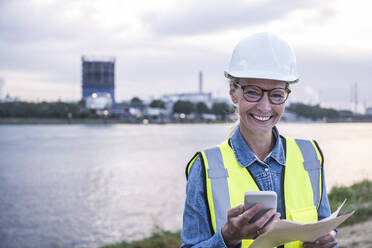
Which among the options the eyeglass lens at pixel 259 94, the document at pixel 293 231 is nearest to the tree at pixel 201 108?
the eyeglass lens at pixel 259 94

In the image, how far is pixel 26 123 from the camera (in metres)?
98.1

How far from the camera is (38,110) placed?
316ft

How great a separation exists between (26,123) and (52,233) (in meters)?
94.7

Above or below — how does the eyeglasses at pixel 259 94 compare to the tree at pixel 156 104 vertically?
below

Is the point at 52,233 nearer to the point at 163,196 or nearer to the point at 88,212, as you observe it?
the point at 88,212

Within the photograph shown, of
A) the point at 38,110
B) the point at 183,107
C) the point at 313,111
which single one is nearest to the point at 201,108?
the point at 183,107

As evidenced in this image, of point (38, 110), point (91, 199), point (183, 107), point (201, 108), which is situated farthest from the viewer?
point (201, 108)

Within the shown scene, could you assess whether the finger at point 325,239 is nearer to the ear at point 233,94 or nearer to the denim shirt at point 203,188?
the denim shirt at point 203,188

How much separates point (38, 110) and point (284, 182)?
101 m

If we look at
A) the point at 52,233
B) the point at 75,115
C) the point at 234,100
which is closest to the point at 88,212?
the point at 52,233

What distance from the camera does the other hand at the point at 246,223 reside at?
1448 millimetres

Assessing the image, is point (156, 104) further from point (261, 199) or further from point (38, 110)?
point (261, 199)

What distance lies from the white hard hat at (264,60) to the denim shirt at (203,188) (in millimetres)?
338

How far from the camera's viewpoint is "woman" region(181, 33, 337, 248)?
1797 millimetres
